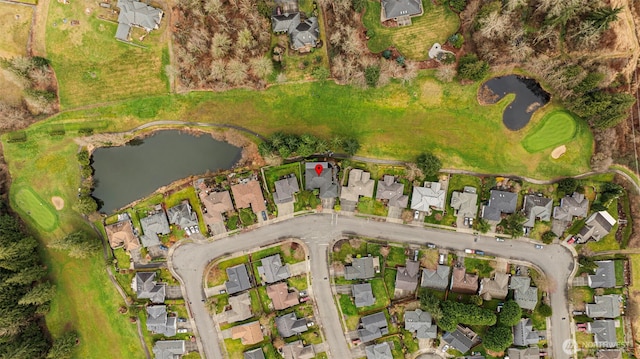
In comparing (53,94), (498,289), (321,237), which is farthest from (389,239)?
(53,94)

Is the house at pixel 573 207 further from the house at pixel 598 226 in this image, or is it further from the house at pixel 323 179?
the house at pixel 323 179

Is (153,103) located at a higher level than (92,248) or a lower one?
higher

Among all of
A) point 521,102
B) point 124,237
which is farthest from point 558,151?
point 124,237

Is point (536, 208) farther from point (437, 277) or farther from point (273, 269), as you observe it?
point (273, 269)

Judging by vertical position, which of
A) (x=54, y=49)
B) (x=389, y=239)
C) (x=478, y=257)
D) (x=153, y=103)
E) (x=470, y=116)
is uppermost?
(x=54, y=49)

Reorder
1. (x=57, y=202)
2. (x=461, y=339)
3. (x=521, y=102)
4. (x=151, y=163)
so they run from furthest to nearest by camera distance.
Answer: (x=151, y=163) → (x=57, y=202) → (x=521, y=102) → (x=461, y=339)

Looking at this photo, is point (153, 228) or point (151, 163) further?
point (151, 163)

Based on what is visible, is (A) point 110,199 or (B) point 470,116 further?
(A) point 110,199

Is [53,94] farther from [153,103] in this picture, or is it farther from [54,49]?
[153,103]
